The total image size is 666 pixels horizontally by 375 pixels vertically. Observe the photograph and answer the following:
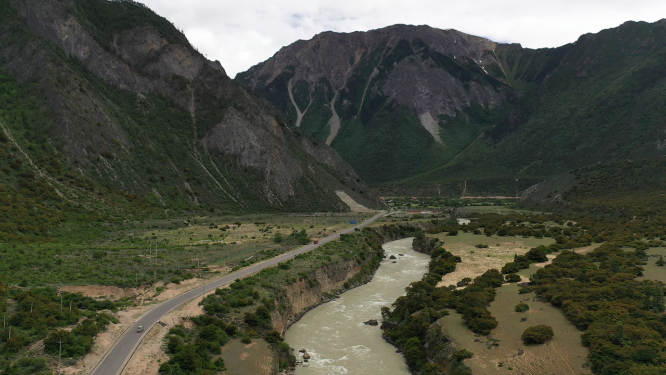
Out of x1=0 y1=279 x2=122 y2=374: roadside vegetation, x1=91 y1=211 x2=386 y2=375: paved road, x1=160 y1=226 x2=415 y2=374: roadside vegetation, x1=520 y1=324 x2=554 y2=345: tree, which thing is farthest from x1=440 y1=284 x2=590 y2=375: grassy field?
x1=0 y1=279 x2=122 y2=374: roadside vegetation

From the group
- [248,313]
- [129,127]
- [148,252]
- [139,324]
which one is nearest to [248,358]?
[248,313]

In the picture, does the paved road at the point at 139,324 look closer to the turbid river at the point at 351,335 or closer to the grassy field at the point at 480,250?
the turbid river at the point at 351,335

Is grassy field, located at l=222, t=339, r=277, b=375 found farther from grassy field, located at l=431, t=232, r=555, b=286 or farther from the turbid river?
grassy field, located at l=431, t=232, r=555, b=286

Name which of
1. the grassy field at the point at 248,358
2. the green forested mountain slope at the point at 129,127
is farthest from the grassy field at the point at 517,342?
the green forested mountain slope at the point at 129,127

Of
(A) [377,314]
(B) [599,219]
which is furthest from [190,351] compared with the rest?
(B) [599,219]

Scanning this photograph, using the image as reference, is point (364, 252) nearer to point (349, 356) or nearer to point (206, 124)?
point (349, 356)

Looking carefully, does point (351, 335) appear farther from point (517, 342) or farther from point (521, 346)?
point (521, 346)
